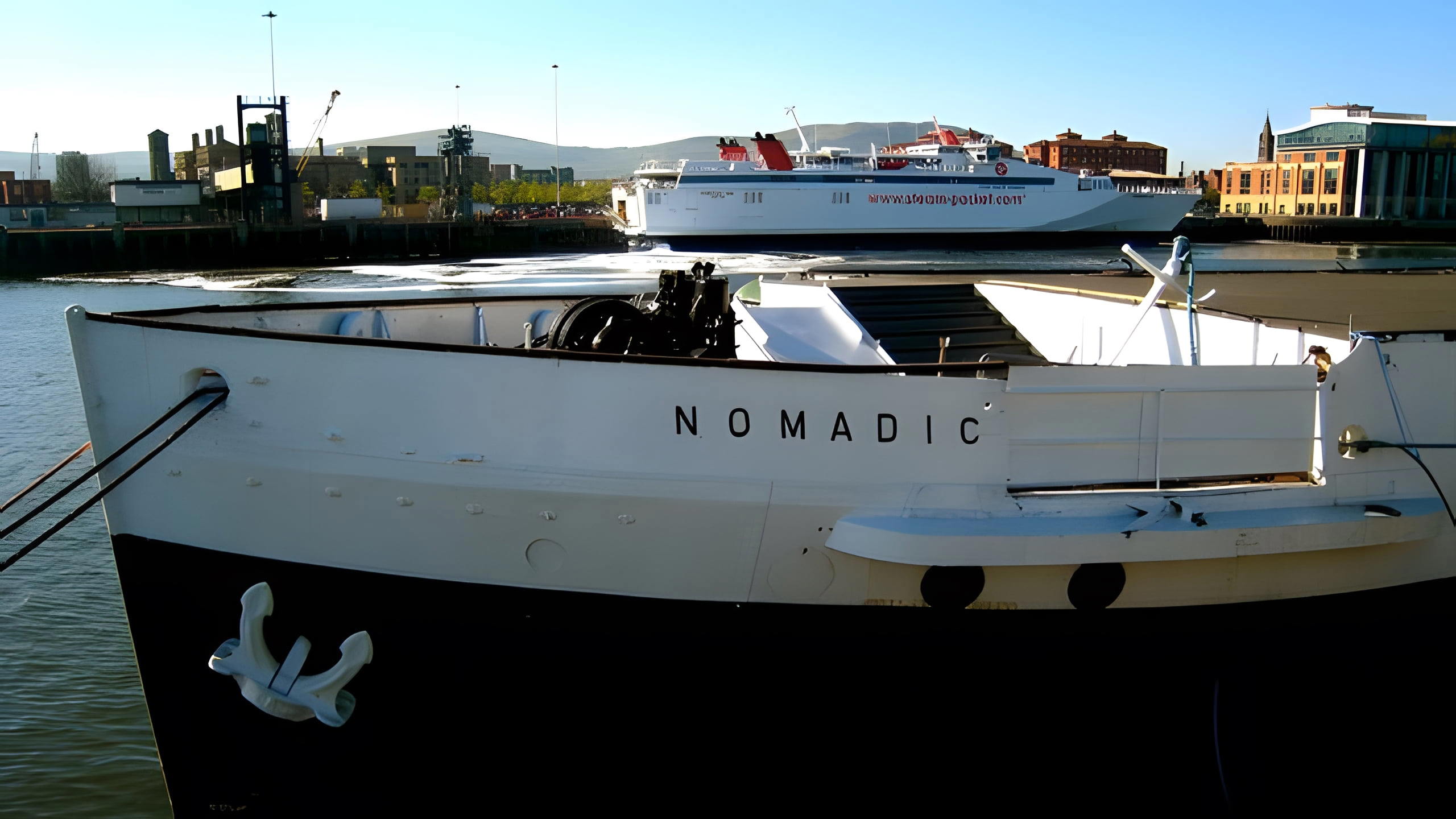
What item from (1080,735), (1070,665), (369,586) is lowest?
(1080,735)

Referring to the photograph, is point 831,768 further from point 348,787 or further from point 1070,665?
point 348,787

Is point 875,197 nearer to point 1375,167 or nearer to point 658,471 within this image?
point 1375,167

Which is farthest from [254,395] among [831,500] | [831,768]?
[831,768]

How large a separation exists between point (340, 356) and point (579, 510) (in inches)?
46.1

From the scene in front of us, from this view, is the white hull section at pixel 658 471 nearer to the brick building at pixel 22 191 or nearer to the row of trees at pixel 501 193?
the row of trees at pixel 501 193

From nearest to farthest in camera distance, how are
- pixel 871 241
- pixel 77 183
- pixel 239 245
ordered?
1. pixel 239 245
2. pixel 871 241
3. pixel 77 183

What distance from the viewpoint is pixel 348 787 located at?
493cm

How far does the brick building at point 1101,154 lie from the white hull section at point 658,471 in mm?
157797

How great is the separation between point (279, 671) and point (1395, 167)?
114303mm

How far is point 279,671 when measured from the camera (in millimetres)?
4605

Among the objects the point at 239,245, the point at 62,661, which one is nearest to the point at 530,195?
the point at 239,245

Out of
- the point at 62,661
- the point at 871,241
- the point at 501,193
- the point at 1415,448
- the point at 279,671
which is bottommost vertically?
the point at 62,661

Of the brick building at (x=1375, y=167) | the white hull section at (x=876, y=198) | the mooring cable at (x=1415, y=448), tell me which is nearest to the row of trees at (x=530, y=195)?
the white hull section at (x=876, y=198)

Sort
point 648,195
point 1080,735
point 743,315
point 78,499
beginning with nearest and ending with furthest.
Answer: point 1080,735, point 743,315, point 78,499, point 648,195
